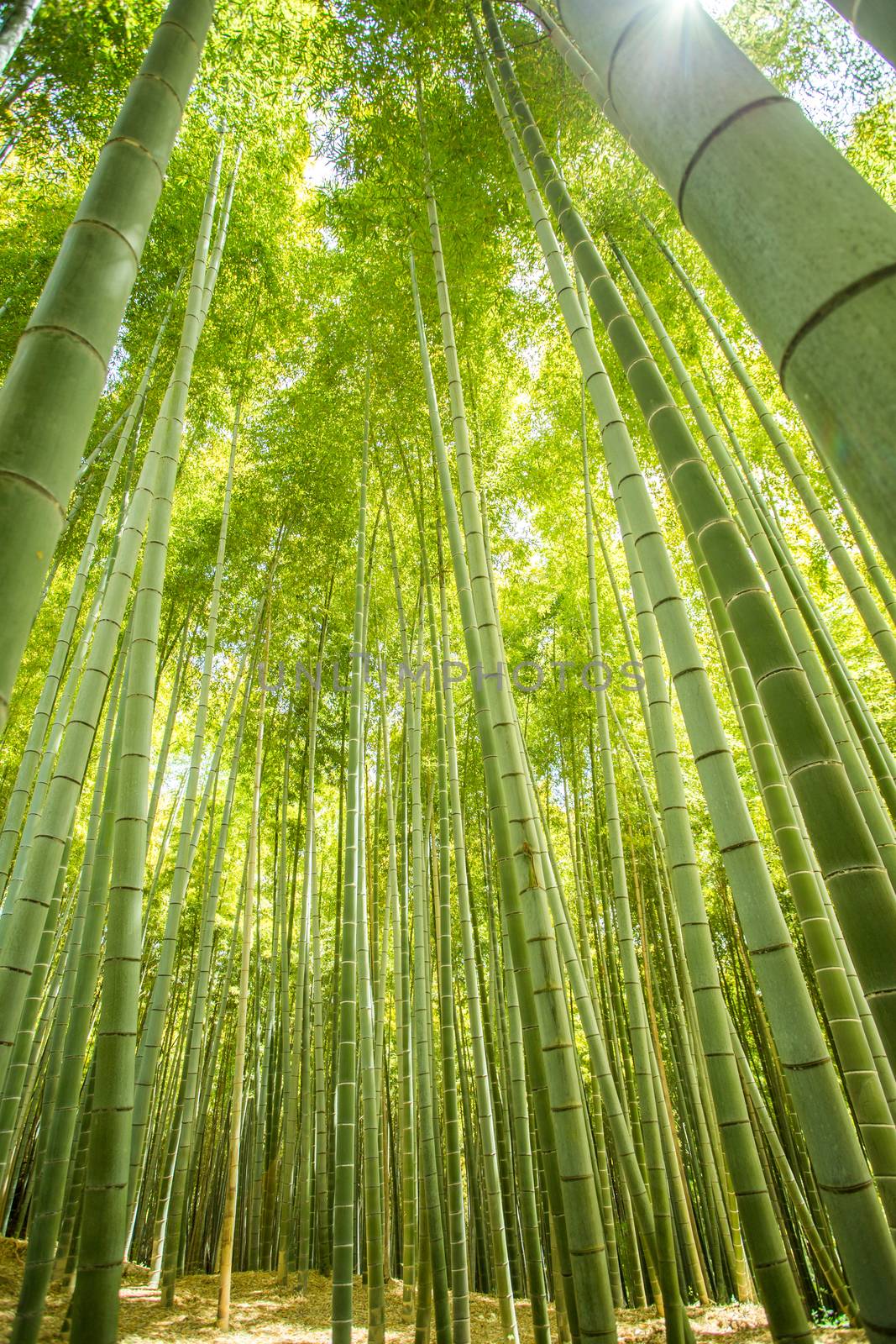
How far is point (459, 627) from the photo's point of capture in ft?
20.4

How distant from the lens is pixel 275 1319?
13.5 ft

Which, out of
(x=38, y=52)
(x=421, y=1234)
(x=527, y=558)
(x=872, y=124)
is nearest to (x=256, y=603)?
(x=527, y=558)

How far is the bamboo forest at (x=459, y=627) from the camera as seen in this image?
0.81 metres

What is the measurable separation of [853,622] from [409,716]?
3920 mm

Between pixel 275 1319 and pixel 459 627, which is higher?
pixel 459 627

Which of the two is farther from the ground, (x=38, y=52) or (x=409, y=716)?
(x=38, y=52)

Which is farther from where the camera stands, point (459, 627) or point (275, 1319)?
point (459, 627)

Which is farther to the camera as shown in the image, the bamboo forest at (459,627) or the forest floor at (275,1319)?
the forest floor at (275,1319)

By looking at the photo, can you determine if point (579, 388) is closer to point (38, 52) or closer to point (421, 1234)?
point (38, 52)

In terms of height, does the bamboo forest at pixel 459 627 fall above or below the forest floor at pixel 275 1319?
above

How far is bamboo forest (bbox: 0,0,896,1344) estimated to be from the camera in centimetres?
81

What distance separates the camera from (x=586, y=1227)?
137 centimetres

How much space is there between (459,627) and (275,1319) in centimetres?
486

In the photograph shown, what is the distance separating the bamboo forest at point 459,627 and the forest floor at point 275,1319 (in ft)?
0.21
